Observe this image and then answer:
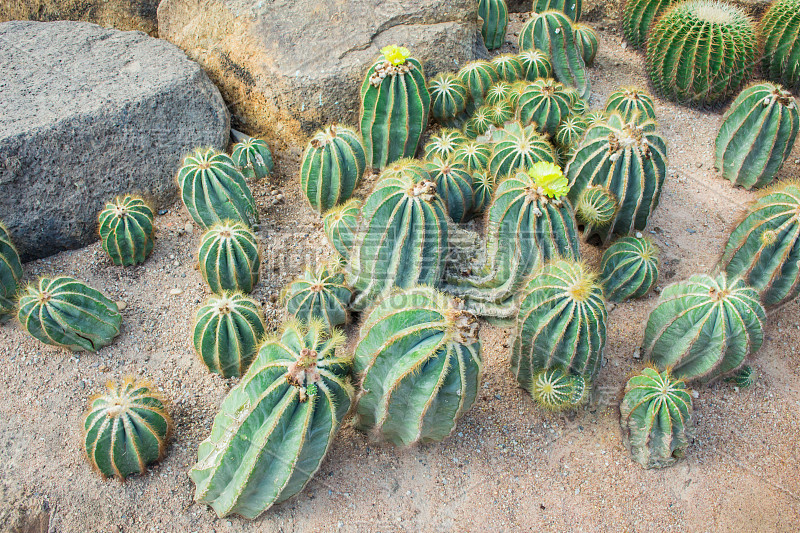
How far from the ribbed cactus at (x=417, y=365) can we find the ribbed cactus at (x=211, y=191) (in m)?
1.88

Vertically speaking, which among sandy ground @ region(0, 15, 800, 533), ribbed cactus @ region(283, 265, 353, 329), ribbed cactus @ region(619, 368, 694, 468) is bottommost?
sandy ground @ region(0, 15, 800, 533)

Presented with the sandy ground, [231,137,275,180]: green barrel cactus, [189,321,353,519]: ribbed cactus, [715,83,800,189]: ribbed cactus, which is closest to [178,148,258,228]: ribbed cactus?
[231,137,275,180]: green barrel cactus

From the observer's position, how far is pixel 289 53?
5410mm

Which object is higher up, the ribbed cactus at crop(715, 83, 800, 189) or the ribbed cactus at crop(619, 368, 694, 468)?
the ribbed cactus at crop(715, 83, 800, 189)

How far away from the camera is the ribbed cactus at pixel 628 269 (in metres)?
3.97

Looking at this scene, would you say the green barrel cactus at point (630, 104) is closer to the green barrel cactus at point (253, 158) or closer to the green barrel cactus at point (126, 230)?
the green barrel cactus at point (253, 158)

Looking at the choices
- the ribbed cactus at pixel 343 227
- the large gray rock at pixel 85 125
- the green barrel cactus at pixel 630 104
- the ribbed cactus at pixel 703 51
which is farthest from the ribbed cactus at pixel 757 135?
the large gray rock at pixel 85 125

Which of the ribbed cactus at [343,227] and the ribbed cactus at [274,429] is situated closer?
the ribbed cactus at [274,429]

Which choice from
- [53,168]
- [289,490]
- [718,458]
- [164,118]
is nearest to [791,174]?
[718,458]

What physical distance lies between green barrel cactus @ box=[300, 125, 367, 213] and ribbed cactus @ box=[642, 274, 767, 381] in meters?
2.45

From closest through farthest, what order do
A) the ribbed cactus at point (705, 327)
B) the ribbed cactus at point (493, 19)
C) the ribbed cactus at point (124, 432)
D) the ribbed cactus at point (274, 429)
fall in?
the ribbed cactus at point (274, 429), the ribbed cactus at point (124, 432), the ribbed cactus at point (705, 327), the ribbed cactus at point (493, 19)

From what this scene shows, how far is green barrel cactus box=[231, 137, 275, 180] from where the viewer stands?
16.4ft

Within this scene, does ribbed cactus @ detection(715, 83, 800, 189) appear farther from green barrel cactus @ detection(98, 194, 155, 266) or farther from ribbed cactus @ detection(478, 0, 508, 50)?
green barrel cactus @ detection(98, 194, 155, 266)

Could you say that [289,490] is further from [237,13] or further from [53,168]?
[237,13]
